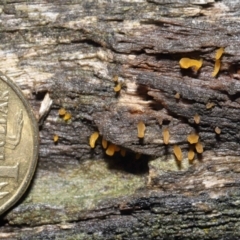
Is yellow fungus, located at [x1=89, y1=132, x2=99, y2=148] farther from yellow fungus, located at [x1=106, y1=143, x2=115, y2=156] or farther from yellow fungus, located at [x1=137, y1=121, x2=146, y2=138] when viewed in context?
yellow fungus, located at [x1=137, y1=121, x2=146, y2=138]

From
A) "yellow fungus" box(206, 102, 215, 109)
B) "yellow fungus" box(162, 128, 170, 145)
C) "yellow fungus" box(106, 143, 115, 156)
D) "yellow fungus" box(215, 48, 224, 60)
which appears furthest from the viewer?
"yellow fungus" box(106, 143, 115, 156)

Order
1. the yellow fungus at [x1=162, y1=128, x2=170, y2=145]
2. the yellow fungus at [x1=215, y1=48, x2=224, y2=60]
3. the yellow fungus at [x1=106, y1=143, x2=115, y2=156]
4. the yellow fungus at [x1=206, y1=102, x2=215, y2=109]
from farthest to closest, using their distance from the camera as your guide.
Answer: the yellow fungus at [x1=106, y1=143, x2=115, y2=156] → the yellow fungus at [x1=162, y1=128, x2=170, y2=145] → the yellow fungus at [x1=206, y1=102, x2=215, y2=109] → the yellow fungus at [x1=215, y1=48, x2=224, y2=60]

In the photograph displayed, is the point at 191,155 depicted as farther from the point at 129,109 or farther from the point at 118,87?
the point at 118,87

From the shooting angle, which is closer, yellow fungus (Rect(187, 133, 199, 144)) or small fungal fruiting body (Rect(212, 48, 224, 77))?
small fungal fruiting body (Rect(212, 48, 224, 77))

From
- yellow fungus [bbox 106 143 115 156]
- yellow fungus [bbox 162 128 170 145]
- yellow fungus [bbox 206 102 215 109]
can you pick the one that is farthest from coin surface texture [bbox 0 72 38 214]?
yellow fungus [bbox 206 102 215 109]

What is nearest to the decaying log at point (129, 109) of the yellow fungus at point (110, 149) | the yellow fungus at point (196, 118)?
the yellow fungus at point (196, 118)

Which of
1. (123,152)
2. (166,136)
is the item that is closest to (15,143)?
(123,152)

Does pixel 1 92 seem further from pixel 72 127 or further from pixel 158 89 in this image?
pixel 158 89

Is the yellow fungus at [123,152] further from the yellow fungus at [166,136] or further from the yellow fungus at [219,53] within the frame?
the yellow fungus at [219,53]
